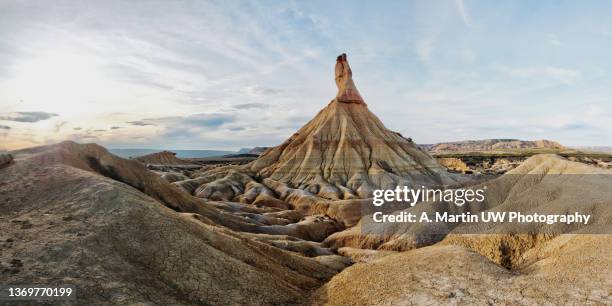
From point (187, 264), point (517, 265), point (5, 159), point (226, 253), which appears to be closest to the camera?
point (187, 264)

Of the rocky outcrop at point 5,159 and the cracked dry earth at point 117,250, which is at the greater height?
the rocky outcrop at point 5,159

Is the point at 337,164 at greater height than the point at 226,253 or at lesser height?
greater

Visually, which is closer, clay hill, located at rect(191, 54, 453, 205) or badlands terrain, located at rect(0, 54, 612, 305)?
badlands terrain, located at rect(0, 54, 612, 305)

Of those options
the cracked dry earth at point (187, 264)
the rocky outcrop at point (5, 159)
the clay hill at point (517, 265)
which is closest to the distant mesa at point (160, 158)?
the rocky outcrop at point (5, 159)

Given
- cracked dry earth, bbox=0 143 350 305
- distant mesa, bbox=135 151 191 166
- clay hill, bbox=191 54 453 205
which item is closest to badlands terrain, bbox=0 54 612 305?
cracked dry earth, bbox=0 143 350 305

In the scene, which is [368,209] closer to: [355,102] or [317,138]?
[317,138]

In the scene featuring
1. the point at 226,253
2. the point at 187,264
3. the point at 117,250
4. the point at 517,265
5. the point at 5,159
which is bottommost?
the point at 517,265

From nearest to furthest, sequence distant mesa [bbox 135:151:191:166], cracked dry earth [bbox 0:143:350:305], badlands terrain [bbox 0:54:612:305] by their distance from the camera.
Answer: cracked dry earth [bbox 0:143:350:305] → badlands terrain [bbox 0:54:612:305] → distant mesa [bbox 135:151:191:166]

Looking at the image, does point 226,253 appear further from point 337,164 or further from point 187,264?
point 337,164

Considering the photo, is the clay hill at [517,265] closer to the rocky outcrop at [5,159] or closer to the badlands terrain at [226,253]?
the badlands terrain at [226,253]

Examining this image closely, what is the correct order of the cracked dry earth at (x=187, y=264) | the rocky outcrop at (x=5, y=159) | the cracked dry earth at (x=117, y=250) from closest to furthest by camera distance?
the cracked dry earth at (x=117, y=250), the cracked dry earth at (x=187, y=264), the rocky outcrop at (x=5, y=159)

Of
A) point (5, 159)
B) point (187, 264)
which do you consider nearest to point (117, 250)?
→ point (187, 264)

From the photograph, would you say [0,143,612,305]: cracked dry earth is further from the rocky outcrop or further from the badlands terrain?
the rocky outcrop

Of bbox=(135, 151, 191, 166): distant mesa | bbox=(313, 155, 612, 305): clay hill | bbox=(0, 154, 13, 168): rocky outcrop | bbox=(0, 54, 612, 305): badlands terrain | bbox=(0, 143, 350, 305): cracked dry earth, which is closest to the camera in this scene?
bbox=(0, 143, 350, 305): cracked dry earth
